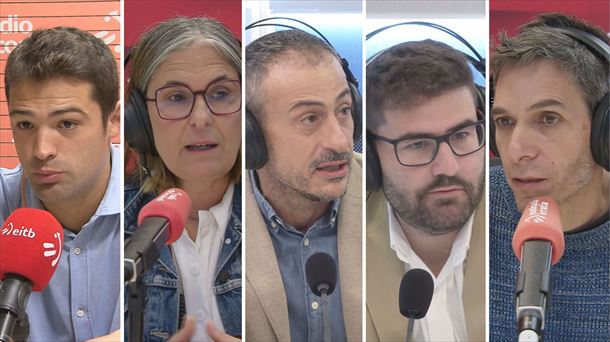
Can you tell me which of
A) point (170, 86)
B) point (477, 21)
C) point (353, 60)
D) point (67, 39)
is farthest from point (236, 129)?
point (477, 21)

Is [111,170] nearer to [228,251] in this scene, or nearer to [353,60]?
[228,251]

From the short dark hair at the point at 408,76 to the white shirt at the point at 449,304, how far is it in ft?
2.06

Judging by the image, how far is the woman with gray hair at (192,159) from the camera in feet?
13.8

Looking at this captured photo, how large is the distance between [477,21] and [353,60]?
60 cm

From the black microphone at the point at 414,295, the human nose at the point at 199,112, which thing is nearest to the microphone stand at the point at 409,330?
the black microphone at the point at 414,295

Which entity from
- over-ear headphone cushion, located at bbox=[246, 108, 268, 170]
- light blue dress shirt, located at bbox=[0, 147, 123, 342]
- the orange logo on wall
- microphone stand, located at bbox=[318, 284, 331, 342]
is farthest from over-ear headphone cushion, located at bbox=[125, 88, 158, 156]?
microphone stand, located at bbox=[318, 284, 331, 342]

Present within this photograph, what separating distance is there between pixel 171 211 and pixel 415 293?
1.32 m

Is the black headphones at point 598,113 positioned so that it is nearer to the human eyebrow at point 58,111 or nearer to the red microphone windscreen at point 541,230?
the red microphone windscreen at point 541,230

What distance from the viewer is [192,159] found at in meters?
4.23

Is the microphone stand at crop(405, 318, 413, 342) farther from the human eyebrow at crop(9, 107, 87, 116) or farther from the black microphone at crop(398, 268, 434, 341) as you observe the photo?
the human eyebrow at crop(9, 107, 87, 116)

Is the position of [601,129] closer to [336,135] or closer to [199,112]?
[336,135]

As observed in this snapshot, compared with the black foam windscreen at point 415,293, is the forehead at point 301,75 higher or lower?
higher

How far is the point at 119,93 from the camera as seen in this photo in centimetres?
425

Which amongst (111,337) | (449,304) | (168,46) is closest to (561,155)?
(449,304)
